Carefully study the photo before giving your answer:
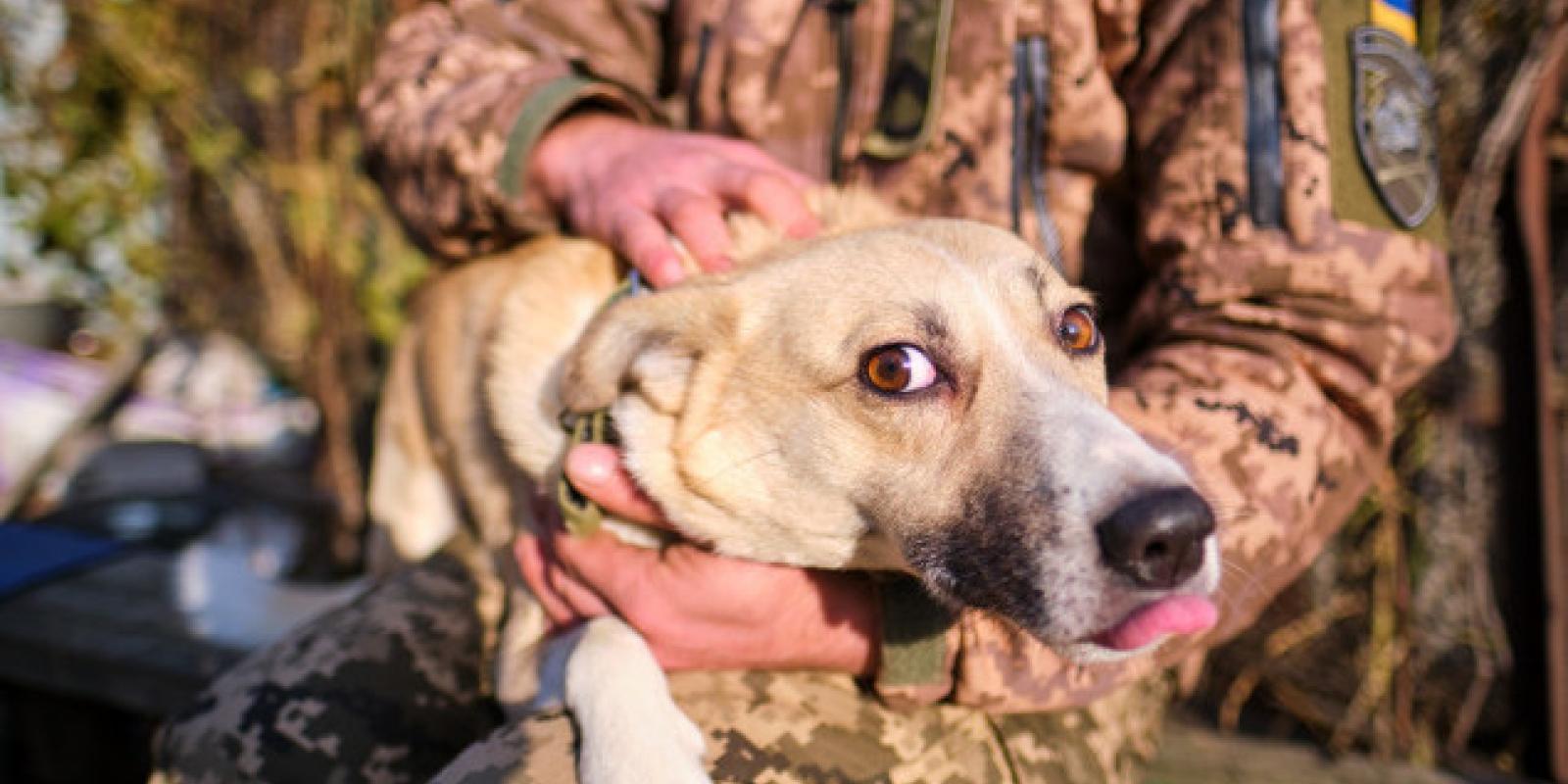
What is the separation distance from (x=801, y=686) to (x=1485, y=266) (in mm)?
2237

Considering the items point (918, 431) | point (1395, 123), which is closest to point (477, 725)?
point (918, 431)

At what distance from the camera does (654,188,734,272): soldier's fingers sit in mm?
1815

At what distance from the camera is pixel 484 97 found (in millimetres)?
2139

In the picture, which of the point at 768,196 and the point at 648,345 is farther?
the point at 768,196

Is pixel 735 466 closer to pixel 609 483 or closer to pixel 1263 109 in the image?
pixel 609 483

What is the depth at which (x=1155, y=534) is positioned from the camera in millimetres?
1164

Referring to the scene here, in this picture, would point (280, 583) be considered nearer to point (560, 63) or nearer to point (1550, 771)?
point (560, 63)

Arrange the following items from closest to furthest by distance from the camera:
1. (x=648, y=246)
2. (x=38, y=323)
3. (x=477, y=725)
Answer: (x=648, y=246), (x=477, y=725), (x=38, y=323)

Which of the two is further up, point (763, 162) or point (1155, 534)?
point (763, 162)

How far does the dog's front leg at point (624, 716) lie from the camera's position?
1.35 metres

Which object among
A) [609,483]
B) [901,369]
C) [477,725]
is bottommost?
[477,725]

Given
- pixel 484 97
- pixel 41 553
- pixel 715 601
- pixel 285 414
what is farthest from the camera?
pixel 285 414

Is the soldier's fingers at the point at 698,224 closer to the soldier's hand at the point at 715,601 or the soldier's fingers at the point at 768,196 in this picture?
the soldier's fingers at the point at 768,196

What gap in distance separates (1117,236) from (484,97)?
1.46 metres
